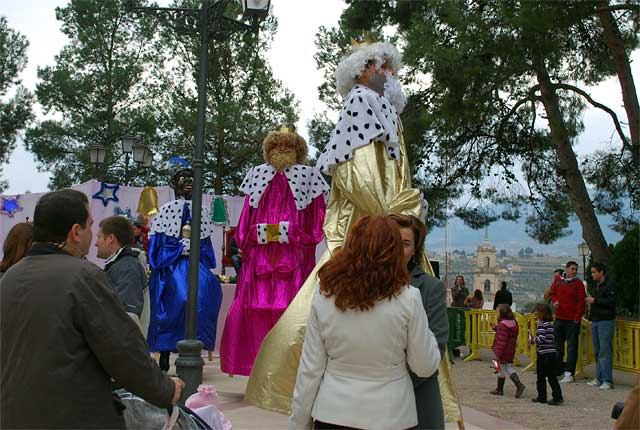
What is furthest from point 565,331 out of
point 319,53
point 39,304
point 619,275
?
point 319,53

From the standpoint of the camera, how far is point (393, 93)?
4930 millimetres

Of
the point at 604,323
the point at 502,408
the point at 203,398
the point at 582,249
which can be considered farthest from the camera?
the point at 582,249

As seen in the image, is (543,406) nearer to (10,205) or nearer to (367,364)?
(367,364)

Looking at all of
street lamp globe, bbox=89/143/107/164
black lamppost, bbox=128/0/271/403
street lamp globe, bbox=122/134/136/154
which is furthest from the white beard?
street lamp globe, bbox=122/134/136/154

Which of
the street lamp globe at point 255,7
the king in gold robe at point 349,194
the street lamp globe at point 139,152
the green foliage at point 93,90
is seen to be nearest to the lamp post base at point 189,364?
the king in gold robe at point 349,194

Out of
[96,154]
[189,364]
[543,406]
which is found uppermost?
[96,154]

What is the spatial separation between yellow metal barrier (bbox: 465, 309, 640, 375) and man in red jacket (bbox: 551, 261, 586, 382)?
34 centimetres

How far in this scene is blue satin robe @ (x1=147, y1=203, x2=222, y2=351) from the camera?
732 cm

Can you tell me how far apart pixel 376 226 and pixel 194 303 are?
12.2 feet

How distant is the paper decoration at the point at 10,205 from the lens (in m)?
10.9

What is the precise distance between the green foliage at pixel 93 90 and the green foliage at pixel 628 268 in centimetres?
1775

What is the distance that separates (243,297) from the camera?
622cm

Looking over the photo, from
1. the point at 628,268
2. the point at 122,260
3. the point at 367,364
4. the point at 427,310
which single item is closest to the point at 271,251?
the point at 122,260

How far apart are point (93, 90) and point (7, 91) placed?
2878mm
